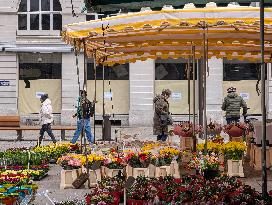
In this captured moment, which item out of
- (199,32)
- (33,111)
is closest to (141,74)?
(33,111)

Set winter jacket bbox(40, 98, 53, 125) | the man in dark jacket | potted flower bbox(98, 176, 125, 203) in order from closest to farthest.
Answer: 1. potted flower bbox(98, 176, 125, 203)
2. the man in dark jacket
3. winter jacket bbox(40, 98, 53, 125)

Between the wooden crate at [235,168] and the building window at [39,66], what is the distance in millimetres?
19738

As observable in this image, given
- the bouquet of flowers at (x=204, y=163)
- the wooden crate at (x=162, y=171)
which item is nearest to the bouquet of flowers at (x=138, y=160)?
the wooden crate at (x=162, y=171)

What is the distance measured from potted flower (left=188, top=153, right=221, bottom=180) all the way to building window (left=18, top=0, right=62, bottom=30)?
811 inches

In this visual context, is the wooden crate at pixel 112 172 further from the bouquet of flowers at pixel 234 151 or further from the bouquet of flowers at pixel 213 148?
the bouquet of flowers at pixel 234 151

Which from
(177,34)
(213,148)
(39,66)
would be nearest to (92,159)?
(213,148)

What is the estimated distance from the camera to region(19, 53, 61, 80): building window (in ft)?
104

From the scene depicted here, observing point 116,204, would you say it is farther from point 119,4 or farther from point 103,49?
point 103,49

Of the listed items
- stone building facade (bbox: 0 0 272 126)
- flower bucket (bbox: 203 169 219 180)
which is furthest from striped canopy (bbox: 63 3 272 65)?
stone building facade (bbox: 0 0 272 126)

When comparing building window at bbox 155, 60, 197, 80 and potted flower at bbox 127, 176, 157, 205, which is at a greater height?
building window at bbox 155, 60, 197, 80

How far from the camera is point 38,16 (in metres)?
32.1

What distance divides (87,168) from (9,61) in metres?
20.6

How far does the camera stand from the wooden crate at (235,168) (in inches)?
509

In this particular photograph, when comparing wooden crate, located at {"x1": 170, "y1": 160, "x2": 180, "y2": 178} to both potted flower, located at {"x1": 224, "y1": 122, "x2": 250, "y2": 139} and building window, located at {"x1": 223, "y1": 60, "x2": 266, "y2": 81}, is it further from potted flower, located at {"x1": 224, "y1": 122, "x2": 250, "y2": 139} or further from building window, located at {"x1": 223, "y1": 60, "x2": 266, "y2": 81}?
building window, located at {"x1": 223, "y1": 60, "x2": 266, "y2": 81}
